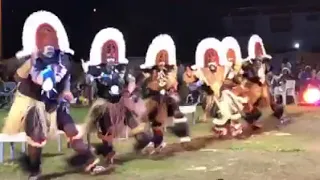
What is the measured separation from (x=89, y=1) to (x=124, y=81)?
20.9m

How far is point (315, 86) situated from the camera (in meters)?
20.9

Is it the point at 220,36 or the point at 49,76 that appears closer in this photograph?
the point at 49,76

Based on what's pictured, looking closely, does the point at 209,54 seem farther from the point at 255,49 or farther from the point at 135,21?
the point at 135,21

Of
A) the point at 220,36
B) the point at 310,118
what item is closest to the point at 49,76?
the point at 310,118

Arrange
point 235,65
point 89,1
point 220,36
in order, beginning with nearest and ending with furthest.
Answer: point 235,65
point 89,1
point 220,36

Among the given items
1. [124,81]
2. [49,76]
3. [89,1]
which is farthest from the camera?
[89,1]

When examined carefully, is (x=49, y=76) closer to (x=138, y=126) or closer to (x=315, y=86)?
(x=138, y=126)

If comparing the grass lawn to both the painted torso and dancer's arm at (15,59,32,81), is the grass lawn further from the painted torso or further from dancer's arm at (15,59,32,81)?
dancer's arm at (15,59,32,81)

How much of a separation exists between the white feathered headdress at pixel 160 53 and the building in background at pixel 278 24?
88.4 ft

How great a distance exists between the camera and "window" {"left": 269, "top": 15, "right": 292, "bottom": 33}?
37219 millimetres

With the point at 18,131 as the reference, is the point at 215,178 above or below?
below

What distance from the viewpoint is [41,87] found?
752 cm

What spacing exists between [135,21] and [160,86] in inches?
828

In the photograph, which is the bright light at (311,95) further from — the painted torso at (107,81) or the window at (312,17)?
the window at (312,17)
